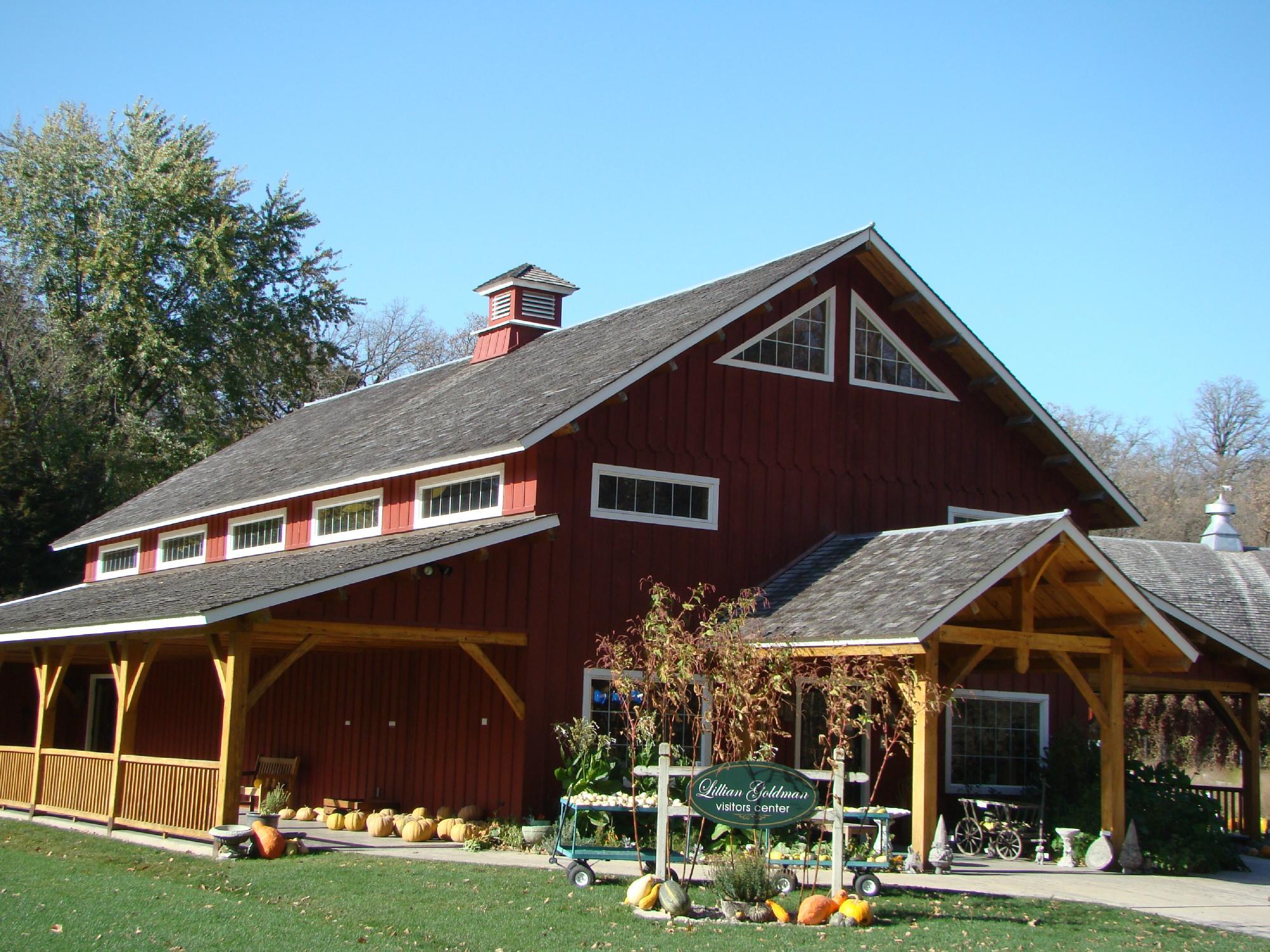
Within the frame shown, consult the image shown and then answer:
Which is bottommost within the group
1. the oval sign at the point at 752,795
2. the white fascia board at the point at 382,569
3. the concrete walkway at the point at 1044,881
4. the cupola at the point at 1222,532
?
the concrete walkway at the point at 1044,881

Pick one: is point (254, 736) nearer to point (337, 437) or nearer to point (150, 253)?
point (337, 437)

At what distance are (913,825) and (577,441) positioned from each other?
20.1 feet

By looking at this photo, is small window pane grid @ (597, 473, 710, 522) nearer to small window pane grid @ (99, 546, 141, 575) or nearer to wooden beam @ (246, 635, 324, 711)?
wooden beam @ (246, 635, 324, 711)

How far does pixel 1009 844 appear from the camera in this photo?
56.6 ft

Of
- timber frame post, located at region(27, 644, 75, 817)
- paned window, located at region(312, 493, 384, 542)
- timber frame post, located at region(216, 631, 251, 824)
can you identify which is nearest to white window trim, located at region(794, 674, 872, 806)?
paned window, located at region(312, 493, 384, 542)

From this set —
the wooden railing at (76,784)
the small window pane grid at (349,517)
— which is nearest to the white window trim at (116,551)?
the small window pane grid at (349,517)

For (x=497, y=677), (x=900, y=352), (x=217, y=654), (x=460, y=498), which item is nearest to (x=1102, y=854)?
(x=497, y=677)

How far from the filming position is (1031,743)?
65.6 ft

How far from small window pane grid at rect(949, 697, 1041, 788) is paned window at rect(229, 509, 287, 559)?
10.7 metres

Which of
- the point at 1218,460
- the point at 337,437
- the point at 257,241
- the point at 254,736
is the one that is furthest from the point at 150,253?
the point at 1218,460

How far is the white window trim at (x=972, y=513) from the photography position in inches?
814

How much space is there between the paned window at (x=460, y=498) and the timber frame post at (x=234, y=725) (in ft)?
12.8

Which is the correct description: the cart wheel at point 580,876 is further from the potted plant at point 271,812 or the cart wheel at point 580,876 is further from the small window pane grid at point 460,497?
the small window pane grid at point 460,497

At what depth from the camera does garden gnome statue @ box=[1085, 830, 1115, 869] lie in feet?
52.2
